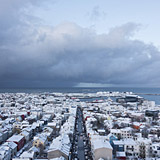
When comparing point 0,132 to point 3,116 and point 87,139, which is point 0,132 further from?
point 3,116

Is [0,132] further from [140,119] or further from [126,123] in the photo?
[140,119]

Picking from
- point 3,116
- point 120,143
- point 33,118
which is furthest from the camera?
point 3,116

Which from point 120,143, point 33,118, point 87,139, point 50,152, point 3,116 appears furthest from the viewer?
point 3,116

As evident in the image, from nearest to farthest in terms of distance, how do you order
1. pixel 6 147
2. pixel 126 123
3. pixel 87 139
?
pixel 6 147, pixel 87 139, pixel 126 123

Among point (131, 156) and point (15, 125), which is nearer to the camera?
point (131, 156)

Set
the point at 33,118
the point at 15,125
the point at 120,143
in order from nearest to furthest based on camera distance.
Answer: the point at 120,143 < the point at 15,125 < the point at 33,118

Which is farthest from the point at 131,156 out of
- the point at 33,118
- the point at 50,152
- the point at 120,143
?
the point at 33,118

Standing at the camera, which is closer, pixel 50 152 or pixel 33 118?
pixel 50 152

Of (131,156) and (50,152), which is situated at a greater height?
(50,152)

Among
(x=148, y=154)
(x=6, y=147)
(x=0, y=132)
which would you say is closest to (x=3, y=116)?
(x=0, y=132)
